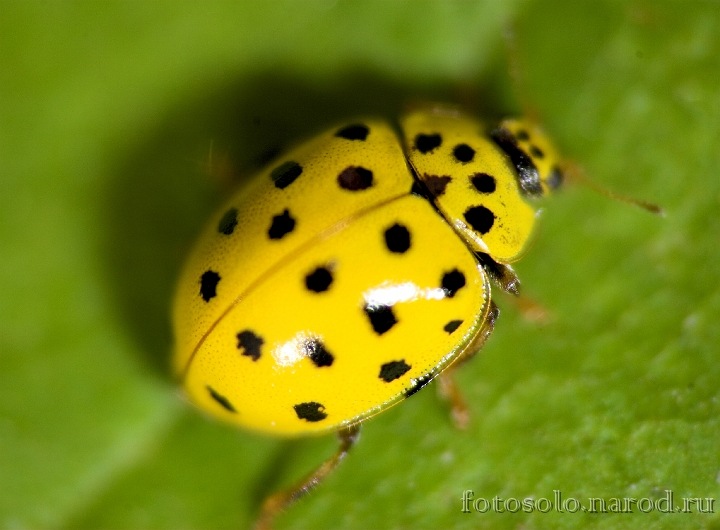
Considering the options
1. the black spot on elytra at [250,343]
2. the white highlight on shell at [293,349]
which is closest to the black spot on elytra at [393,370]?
the white highlight on shell at [293,349]

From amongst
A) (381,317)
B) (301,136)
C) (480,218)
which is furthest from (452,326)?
(301,136)

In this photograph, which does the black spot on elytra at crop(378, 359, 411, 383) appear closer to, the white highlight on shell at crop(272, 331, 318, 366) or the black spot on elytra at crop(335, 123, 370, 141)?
the white highlight on shell at crop(272, 331, 318, 366)

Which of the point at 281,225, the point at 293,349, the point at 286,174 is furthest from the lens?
the point at 286,174

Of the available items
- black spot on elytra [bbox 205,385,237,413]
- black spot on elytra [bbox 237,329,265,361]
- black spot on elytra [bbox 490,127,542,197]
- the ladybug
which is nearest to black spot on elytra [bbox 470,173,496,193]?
the ladybug

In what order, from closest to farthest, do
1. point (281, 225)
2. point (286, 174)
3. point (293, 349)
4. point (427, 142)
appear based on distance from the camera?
point (293, 349) < point (281, 225) < point (286, 174) < point (427, 142)

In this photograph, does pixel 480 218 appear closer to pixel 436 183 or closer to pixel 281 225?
pixel 436 183

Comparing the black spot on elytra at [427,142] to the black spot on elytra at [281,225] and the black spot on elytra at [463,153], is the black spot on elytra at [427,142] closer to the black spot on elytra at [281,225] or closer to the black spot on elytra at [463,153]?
the black spot on elytra at [463,153]
